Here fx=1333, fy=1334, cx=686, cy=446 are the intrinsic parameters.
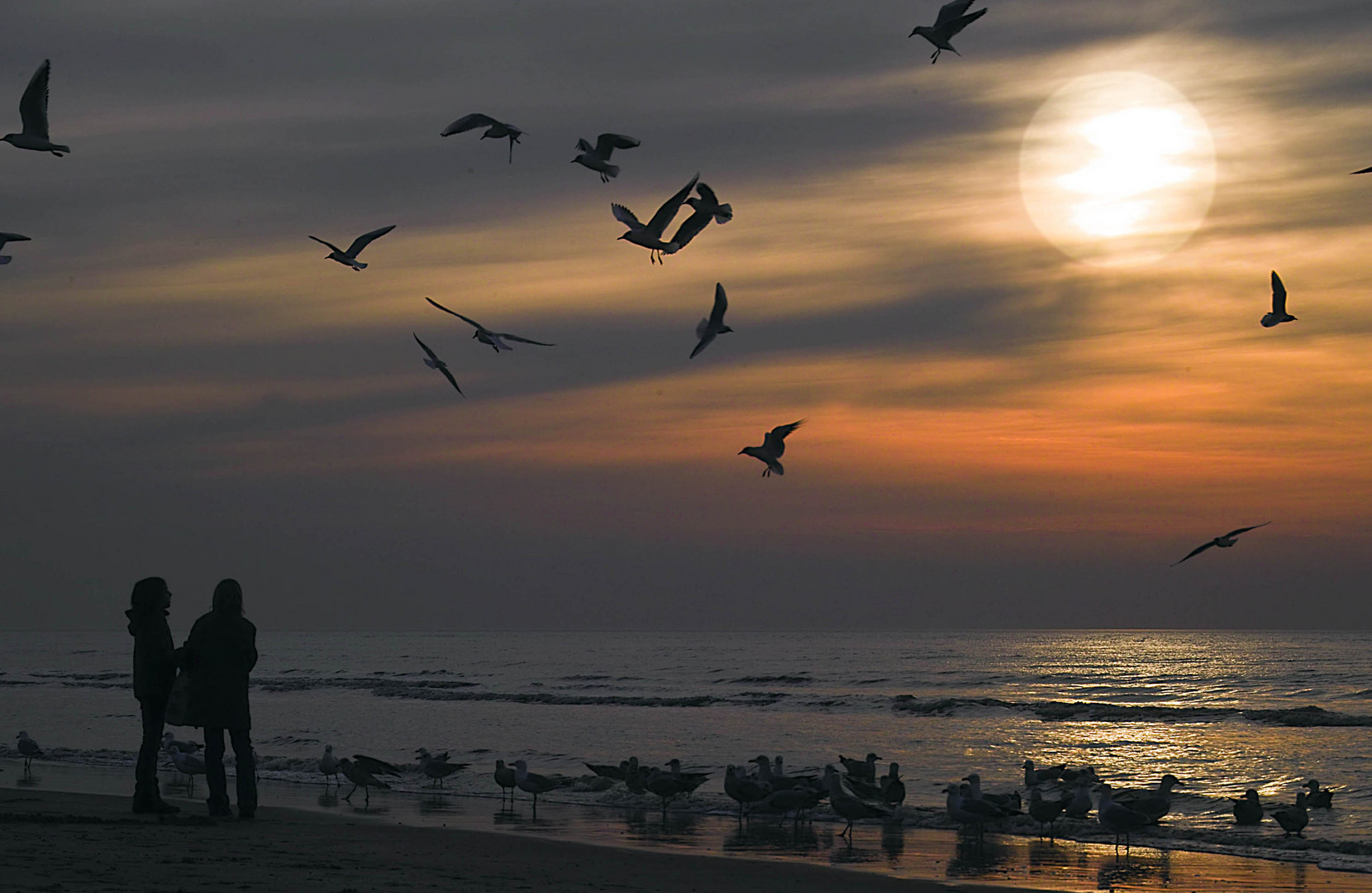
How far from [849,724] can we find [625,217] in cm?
2063

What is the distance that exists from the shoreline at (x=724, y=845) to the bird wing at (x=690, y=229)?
19.5ft

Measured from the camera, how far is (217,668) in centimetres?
1090

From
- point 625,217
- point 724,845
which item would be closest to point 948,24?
point 625,217

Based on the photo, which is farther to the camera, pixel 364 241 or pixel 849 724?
pixel 849 724

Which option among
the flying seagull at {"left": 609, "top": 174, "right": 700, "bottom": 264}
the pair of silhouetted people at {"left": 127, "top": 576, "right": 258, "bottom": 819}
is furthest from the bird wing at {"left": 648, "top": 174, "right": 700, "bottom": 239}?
the pair of silhouetted people at {"left": 127, "top": 576, "right": 258, "bottom": 819}

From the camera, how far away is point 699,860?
11594 millimetres

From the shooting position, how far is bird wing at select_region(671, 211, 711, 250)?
1354 cm

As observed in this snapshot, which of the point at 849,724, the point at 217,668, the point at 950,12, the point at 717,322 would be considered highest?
the point at 950,12

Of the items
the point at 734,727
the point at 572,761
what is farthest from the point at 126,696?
the point at 572,761

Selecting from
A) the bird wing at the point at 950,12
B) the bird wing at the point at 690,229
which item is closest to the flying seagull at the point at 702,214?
the bird wing at the point at 690,229

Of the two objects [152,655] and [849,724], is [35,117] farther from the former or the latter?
[849,724]

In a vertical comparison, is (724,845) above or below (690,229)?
below

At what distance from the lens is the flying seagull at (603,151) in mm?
13734

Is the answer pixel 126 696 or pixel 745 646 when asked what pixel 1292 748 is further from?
pixel 745 646
